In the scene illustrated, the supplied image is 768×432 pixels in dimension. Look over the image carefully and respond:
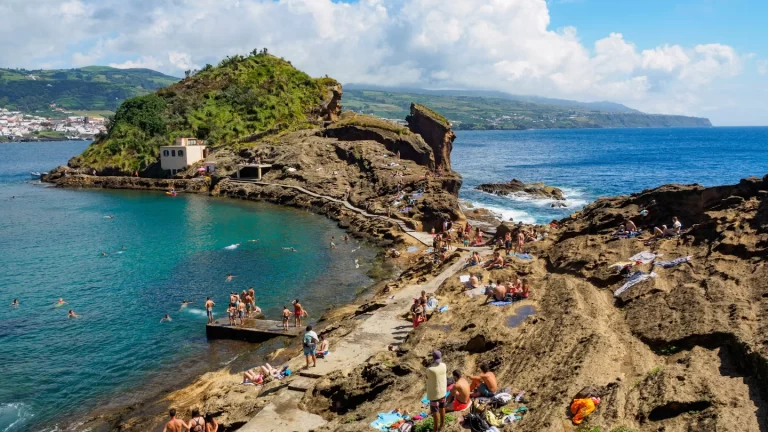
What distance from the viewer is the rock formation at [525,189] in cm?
7612

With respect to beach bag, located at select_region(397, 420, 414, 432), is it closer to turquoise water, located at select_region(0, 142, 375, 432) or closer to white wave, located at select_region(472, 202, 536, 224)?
turquoise water, located at select_region(0, 142, 375, 432)

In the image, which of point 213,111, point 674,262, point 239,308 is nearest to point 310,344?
point 239,308

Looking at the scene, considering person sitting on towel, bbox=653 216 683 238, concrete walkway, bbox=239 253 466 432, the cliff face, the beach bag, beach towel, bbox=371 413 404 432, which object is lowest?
concrete walkway, bbox=239 253 466 432

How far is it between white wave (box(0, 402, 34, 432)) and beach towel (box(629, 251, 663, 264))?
25555mm

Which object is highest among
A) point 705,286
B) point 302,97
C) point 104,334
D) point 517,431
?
point 302,97

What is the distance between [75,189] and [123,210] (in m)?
25.7

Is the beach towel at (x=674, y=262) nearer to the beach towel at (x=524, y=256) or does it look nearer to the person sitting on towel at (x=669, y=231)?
the person sitting on towel at (x=669, y=231)

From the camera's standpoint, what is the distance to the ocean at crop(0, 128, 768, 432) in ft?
79.7

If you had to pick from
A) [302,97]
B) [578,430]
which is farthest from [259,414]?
[302,97]

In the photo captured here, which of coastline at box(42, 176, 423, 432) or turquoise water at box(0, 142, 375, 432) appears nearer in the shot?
coastline at box(42, 176, 423, 432)

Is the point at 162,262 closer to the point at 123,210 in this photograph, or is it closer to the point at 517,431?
the point at 123,210

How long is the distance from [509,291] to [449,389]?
32.6 feet

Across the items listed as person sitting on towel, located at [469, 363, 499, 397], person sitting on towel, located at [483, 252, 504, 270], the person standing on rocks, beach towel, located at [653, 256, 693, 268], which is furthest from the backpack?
person sitting on towel, located at [483, 252, 504, 270]

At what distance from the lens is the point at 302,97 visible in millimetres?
107500
